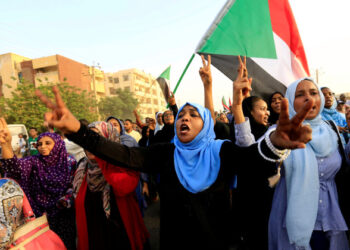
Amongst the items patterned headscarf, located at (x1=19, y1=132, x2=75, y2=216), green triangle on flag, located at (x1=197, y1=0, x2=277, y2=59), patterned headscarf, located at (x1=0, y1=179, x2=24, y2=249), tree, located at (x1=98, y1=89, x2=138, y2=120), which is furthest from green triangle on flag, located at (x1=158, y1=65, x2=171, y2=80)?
tree, located at (x1=98, y1=89, x2=138, y2=120)

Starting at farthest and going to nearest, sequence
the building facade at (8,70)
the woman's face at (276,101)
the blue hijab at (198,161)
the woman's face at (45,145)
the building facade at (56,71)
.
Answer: the building facade at (8,70), the building facade at (56,71), the woman's face at (276,101), the woman's face at (45,145), the blue hijab at (198,161)

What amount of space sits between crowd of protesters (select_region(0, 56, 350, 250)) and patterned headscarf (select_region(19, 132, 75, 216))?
0.03 meters

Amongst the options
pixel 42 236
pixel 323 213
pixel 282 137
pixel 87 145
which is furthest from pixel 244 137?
pixel 42 236

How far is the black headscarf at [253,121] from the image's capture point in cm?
222

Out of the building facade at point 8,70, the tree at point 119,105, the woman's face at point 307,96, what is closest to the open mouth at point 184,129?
the woman's face at point 307,96

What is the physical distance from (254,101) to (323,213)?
1245mm

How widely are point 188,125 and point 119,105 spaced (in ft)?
107

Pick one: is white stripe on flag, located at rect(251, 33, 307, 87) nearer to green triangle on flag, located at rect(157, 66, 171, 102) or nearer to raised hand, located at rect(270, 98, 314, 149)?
raised hand, located at rect(270, 98, 314, 149)

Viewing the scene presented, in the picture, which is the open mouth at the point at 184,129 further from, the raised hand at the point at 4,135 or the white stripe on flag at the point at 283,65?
the white stripe on flag at the point at 283,65

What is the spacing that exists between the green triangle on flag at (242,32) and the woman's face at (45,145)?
7.11 feet

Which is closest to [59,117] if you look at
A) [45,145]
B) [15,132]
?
[45,145]

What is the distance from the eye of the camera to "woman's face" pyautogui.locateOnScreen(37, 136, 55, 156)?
2.39 m

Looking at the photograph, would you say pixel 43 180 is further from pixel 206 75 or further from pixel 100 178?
pixel 206 75

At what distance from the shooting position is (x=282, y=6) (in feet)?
9.78
